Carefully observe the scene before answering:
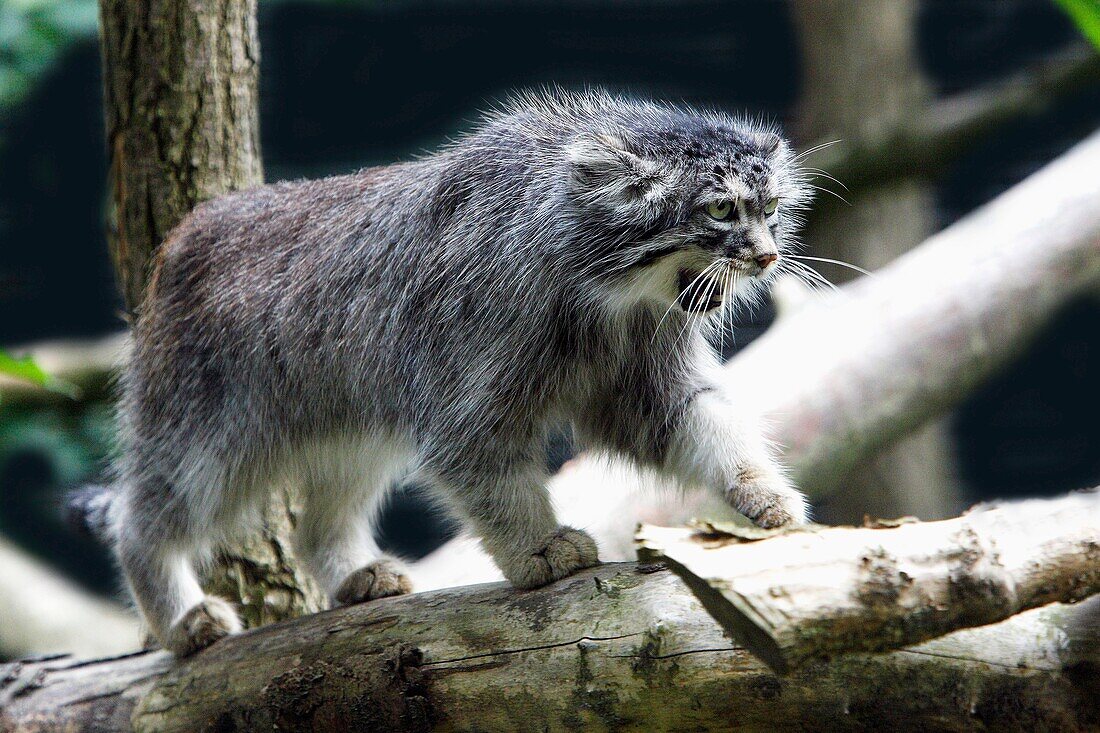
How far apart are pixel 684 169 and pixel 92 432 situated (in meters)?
4.33

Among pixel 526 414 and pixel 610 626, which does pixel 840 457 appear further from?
pixel 610 626

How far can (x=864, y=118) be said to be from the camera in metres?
6.09

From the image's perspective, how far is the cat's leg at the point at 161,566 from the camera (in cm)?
327

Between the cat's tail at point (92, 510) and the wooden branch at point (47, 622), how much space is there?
1.98m

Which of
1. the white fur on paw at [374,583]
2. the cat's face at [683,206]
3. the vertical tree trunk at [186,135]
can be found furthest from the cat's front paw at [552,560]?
the vertical tree trunk at [186,135]

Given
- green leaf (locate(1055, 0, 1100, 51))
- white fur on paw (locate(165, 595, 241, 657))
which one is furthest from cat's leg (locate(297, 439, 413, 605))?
green leaf (locate(1055, 0, 1100, 51))

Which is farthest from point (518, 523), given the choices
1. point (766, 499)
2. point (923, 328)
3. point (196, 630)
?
point (923, 328)

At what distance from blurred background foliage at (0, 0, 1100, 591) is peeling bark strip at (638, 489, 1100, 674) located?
3364mm

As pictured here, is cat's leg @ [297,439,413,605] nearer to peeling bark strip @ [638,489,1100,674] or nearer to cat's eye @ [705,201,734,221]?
cat's eye @ [705,201,734,221]

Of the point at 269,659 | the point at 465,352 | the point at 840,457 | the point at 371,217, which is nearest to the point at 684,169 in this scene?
the point at 465,352

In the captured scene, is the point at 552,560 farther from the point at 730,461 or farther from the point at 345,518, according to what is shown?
the point at 345,518

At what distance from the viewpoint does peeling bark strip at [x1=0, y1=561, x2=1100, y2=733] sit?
6.39 ft

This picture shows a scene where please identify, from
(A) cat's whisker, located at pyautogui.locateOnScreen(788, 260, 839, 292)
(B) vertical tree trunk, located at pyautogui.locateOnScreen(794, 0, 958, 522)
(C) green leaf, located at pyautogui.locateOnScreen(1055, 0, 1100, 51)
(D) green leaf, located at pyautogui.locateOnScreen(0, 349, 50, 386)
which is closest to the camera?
(C) green leaf, located at pyautogui.locateOnScreen(1055, 0, 1100, 51)

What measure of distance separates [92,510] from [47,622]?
7.33 feet
